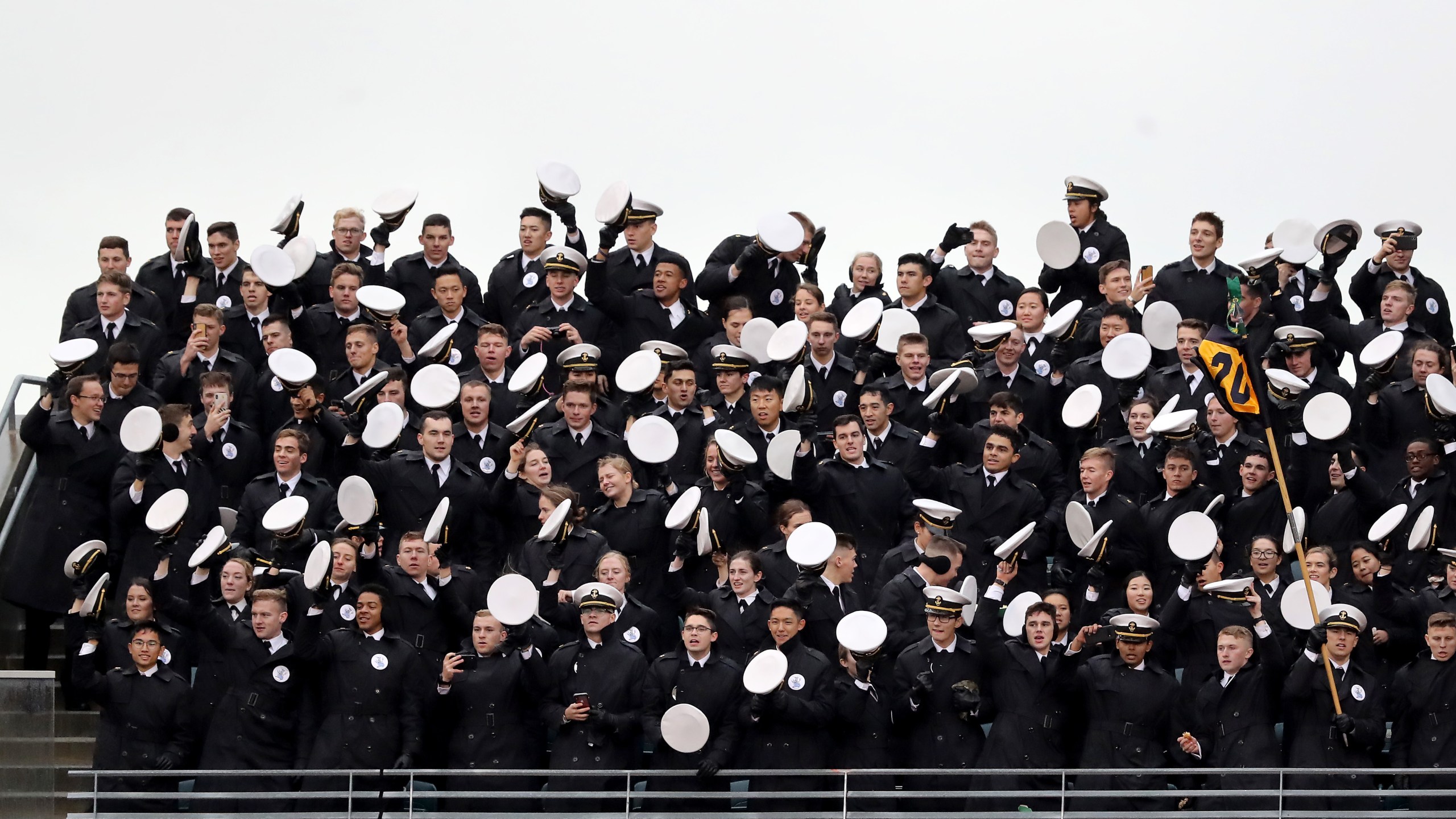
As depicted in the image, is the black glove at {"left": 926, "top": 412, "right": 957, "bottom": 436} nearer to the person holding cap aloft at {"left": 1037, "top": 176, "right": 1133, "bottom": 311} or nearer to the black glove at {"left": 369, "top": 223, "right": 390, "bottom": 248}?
the person holding cap aloft at {"left": 1037, "top": 176, "right": 1133, "bottom": 311}

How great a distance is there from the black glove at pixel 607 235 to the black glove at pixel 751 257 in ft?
2.81

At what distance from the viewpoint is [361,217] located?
54.8 feet

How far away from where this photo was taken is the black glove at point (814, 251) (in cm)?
1700

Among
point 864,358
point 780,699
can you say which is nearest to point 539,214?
point 864,358

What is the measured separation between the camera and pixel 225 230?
53.3ft

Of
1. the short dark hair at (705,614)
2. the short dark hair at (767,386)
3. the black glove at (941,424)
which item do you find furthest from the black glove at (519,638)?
the black glove at (941,424)

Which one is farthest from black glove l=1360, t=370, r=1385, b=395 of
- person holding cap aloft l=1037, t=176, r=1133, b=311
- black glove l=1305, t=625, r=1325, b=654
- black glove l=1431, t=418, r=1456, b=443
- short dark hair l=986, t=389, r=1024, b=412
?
black glove l=1305, t=625, r=1325, b=654

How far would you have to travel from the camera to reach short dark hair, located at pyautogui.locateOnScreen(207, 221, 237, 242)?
16.2 meters

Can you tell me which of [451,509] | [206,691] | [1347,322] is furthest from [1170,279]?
[206,691]

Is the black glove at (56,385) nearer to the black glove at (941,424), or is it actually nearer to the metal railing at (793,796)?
the metal railing at (793,796)

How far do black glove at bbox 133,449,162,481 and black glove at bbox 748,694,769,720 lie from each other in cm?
410

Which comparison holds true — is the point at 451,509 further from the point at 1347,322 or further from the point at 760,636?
the point at 1347,322

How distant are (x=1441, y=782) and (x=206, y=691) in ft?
23.1

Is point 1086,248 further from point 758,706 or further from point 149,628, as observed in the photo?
point 149,628
